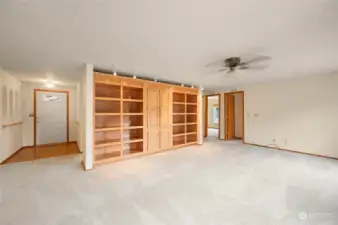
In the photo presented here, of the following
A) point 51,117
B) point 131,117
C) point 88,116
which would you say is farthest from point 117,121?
point 51,117

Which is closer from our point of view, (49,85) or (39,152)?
(39,152)

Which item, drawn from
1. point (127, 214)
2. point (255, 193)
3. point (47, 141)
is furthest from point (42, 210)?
point (47, 141)

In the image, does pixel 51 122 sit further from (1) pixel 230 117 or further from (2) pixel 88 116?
(1) pixel 230 117

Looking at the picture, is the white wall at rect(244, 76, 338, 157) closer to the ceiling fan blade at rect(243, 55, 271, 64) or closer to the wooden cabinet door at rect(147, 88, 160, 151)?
the ceiling fan blade at rect(243, 55, 271, 64)

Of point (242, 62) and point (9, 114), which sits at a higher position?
point (242, 62)

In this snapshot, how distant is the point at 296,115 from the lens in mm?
5344

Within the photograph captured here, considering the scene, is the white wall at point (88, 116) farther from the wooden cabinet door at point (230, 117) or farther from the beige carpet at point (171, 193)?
the wooden cabinet door at point (230, 117)

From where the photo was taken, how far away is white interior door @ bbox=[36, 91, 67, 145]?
6152 mm

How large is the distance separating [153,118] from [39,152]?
11.6 ft

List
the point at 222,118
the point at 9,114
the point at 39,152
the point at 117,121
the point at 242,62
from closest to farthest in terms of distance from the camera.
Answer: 1. the point at 242,62
2. the point at 9,114
3. the point at 117,121
4. the point at 39,152
5. the point at 222,118

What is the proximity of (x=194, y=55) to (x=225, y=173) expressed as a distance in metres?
2.37

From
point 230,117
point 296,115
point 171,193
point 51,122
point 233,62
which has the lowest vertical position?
point 171,193

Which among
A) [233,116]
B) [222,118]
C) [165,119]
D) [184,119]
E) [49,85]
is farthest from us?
[233,116]

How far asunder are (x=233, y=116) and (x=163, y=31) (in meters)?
6.90
